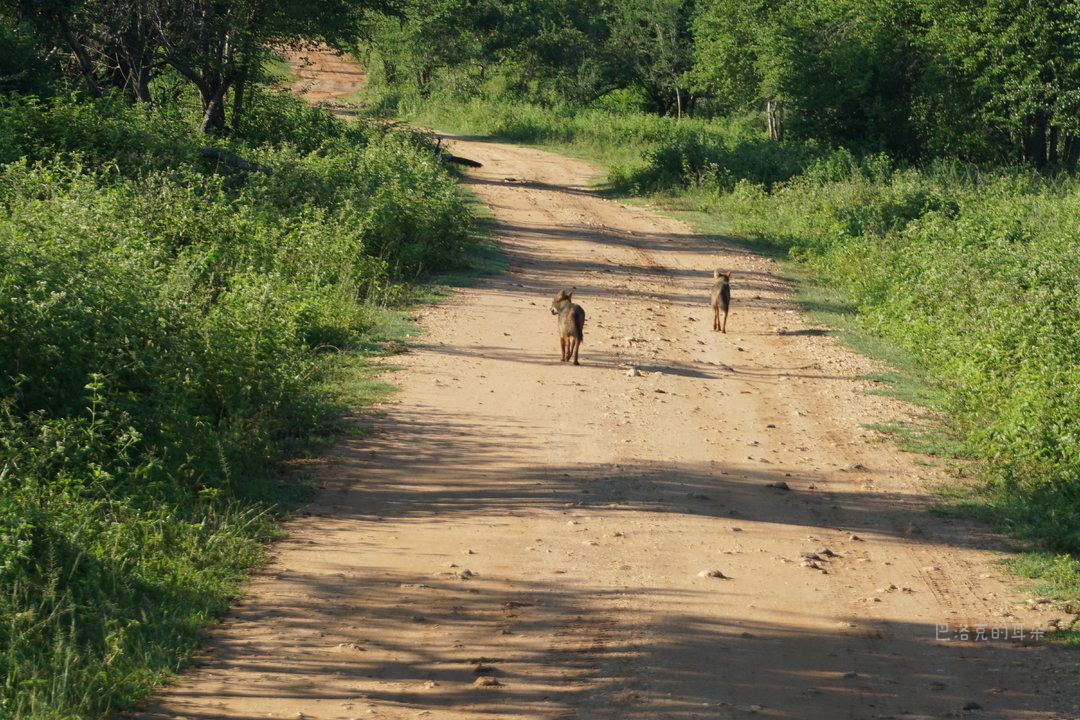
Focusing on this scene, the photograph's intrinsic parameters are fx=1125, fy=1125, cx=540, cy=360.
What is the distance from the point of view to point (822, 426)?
33.9 feet

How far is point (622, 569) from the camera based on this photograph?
681cm

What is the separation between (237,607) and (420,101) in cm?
3889

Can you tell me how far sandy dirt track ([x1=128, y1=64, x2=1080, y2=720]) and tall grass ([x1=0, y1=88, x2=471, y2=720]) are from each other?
45 centimetres

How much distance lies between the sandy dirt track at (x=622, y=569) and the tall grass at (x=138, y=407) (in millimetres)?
445

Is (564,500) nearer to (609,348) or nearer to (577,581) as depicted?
(577,581)

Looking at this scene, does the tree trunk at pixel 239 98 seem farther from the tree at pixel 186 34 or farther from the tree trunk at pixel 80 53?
the tree trunk at pixel 80 53

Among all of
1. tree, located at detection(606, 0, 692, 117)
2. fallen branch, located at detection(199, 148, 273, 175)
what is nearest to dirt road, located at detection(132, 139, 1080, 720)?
fallen branch, located at detection(199, 148, 273, 175)

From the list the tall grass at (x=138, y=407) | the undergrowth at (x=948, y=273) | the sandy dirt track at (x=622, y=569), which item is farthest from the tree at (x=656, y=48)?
the sandy dirt track at (x=622, y=569)

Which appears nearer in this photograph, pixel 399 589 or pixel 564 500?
pixel 399 589

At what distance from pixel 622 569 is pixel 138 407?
11.3 feet

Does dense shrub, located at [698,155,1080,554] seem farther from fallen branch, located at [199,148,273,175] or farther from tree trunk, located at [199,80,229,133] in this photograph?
tree trunk, located at [199,80,229,133]

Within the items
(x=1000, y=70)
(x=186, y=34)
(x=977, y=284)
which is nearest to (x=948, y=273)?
(x=977, y=284)

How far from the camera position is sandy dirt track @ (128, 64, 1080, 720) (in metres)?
5.32

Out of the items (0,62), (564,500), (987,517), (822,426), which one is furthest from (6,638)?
(0,62)
